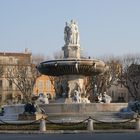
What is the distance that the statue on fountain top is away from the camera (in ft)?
140

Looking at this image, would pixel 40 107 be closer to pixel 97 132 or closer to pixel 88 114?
pixel 88 114

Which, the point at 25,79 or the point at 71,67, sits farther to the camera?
the point at 25,79

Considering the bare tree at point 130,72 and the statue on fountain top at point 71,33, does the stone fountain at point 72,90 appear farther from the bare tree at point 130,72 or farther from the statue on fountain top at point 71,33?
the bare tree at point 130,72

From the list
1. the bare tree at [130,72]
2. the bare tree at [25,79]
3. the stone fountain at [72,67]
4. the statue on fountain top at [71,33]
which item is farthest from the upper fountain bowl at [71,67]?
the bare tree at [130,72]

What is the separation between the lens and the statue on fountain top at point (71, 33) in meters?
42.6

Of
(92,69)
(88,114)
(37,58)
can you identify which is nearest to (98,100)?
(92,69)

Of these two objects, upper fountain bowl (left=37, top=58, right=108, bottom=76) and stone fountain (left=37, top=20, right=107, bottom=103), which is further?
stone fountain (left=37, top=20, right=107, bottom=103)

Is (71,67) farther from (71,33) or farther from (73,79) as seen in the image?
(71,33)

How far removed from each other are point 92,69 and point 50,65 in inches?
128

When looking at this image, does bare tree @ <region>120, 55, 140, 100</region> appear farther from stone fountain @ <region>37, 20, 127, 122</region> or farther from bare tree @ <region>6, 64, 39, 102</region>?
stone fountain @ <region>37, 20, 127, 122</region>

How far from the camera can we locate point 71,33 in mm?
42625

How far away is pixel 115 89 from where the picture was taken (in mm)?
142000

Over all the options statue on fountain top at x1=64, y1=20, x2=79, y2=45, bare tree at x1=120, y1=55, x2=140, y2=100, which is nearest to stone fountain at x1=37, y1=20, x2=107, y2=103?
statue on fountain top at x1=64, y1=20, x2=79, y2=45

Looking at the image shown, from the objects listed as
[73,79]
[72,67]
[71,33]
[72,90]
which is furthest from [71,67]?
[71,33]
